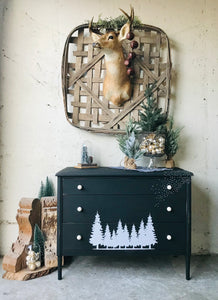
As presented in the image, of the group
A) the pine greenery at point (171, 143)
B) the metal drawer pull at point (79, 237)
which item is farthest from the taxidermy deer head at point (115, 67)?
the metal drawer pull at point (79, 237)

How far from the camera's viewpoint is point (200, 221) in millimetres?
2467

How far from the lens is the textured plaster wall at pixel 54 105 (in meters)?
2.45

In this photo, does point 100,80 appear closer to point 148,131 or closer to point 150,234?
point 148,131

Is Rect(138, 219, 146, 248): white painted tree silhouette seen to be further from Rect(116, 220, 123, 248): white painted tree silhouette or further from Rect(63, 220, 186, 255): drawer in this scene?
Rect(116, 220, 123, 248): white painted tree silhouette

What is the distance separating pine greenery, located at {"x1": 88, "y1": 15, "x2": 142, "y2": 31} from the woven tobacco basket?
2.9 inches

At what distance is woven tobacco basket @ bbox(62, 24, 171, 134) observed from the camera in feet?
7.88

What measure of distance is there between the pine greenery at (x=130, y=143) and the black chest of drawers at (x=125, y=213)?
307 millimetres

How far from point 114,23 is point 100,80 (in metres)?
0.52

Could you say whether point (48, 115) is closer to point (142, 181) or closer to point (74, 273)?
point (142, 181)

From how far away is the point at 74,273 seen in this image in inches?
81.0

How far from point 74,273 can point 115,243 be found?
1.52 feet

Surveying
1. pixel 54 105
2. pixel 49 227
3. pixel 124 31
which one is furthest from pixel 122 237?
pixel 124 31

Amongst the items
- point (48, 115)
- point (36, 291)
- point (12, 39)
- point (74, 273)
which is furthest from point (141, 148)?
point (12, 39)

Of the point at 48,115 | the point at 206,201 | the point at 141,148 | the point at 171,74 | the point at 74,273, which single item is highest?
the point at 171,74
